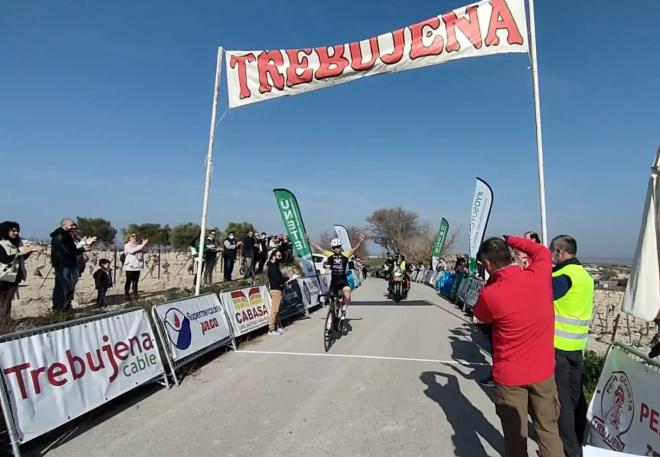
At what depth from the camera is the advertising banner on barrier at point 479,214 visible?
12039mm

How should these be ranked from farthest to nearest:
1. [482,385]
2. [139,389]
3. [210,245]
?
[210,245], [482,385], [139,389]

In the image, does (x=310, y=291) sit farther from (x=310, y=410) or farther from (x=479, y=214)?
(x=310, y=410)

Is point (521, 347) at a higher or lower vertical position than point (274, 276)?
higher

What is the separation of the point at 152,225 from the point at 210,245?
59073 millimetres

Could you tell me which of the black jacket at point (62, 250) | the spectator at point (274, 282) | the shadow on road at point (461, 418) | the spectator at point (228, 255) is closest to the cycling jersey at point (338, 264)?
the spectator at point (274, 282)

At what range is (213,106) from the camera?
9.02 m

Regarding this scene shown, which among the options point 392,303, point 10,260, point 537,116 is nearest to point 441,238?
point 392,303

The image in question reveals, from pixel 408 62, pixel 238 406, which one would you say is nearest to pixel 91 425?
pixel 238 406

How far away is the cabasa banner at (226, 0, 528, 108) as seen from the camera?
7305 millimetres

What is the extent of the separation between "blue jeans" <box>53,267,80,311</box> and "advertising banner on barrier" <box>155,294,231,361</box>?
3119 millimetres

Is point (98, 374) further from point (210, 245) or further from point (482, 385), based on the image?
point (210, 245)

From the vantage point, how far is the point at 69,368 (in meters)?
4.38

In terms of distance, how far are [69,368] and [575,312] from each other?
507 centimetres

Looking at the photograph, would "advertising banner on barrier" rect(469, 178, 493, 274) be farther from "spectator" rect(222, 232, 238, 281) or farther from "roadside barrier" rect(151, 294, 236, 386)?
"spectator" rect(222, 232, 238, 281)
